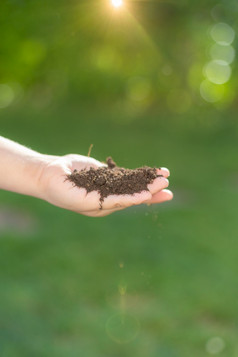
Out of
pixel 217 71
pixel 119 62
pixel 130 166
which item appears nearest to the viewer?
pixel 130 166

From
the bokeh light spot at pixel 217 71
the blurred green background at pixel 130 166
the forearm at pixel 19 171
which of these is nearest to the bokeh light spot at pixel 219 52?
the blurred green background at pixel 130 166

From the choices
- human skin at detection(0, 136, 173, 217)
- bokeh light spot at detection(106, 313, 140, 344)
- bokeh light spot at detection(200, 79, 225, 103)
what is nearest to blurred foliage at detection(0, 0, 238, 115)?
bokeh light spot at detection(200, 79, 225, 103)

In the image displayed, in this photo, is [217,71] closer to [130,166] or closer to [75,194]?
[130,166]

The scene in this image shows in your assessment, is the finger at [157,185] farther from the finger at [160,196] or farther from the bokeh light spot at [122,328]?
the bokeh light spot at [122,328]

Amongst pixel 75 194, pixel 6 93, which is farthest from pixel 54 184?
pixel 6 93

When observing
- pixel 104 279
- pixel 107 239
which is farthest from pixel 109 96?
pixel 104 279

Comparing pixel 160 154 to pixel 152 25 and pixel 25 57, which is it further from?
pixel 25 57

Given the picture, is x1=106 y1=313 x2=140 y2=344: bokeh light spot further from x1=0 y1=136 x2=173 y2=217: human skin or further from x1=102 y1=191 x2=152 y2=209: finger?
x1=102 y1=191 x2=152 y2=209: finger
